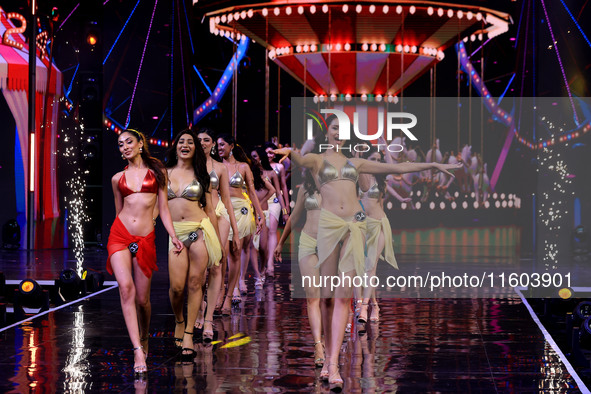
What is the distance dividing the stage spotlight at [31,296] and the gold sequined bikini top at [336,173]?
4537 mm

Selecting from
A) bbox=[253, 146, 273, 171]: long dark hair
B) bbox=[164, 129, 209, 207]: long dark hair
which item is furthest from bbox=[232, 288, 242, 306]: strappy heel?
bbox=[164, 129, 209, 207]: long dark hair

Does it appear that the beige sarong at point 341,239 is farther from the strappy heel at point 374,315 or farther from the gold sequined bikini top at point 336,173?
the strappy heel at point 374,315

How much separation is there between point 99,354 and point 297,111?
824 inches

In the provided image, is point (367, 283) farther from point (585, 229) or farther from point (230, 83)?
point (230, 83)

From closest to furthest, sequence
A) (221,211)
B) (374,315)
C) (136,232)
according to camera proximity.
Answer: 1. (136,232)
2. (374,315)
3. (221,211)

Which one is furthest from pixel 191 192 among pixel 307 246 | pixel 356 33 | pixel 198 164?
pixel 356 33

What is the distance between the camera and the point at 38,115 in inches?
756

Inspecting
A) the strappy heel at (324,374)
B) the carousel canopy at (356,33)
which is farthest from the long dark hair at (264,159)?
the carousel canopy at (356,33)

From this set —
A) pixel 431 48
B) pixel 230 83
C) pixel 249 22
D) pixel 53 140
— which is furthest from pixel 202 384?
pixel 230 83

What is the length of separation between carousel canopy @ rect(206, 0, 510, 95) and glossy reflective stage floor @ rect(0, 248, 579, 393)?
11.1 m

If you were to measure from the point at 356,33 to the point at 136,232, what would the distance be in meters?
15.7

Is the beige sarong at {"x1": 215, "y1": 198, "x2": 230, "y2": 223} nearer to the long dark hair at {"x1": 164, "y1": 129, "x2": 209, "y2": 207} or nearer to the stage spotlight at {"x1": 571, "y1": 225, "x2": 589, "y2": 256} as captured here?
the long dark hair at {"x1": 164, "y1": 129, "x2": 209, "y2": 207}

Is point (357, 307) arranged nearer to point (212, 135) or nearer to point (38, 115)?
point (212, 135)

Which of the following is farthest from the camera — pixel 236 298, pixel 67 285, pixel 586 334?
pixel 67 285
